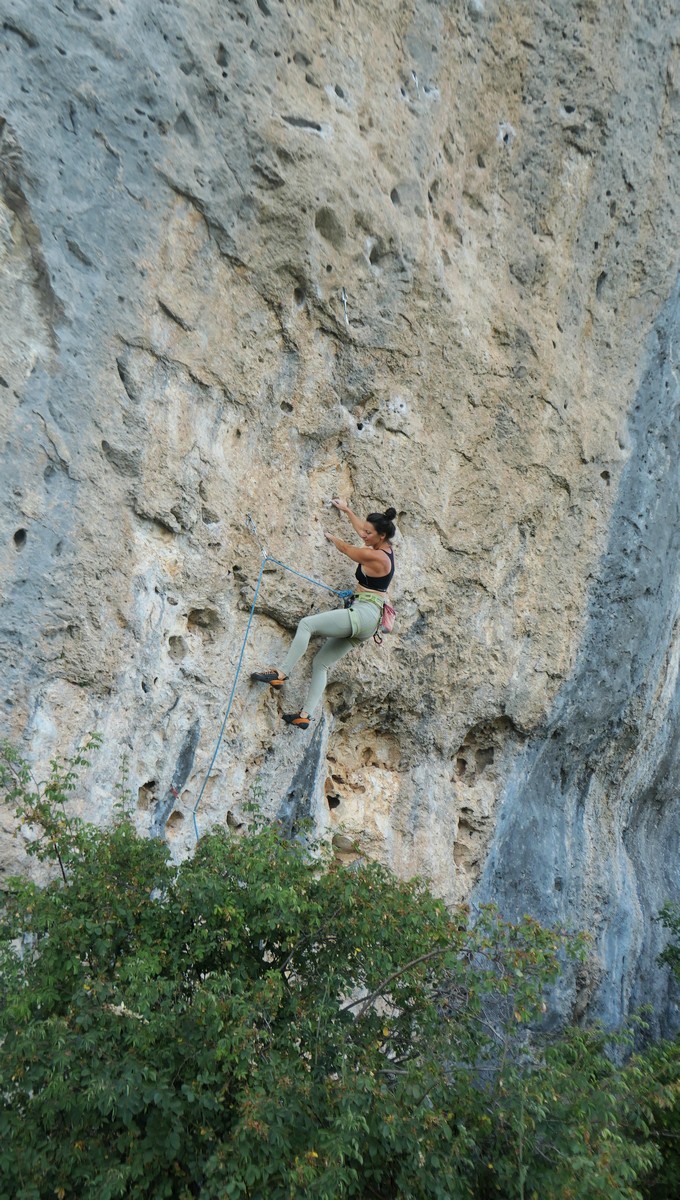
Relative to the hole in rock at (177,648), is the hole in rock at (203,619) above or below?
above

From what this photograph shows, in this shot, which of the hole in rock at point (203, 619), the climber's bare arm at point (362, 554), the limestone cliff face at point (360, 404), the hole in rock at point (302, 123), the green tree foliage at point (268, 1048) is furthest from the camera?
the climber's bare arm at point (362, 554)

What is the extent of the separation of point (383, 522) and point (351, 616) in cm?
70

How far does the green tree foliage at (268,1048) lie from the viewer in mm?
3852

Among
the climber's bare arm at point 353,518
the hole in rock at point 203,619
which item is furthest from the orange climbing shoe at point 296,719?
the climber's bare arm at point 353,518

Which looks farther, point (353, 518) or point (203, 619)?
point (353, 518)

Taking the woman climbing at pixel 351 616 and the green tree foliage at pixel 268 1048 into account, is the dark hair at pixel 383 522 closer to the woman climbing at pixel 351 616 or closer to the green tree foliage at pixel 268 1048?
the woman climbing at pixel 351 616

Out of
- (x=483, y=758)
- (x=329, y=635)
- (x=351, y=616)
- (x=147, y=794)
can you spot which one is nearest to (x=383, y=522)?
(x=351, y=616)

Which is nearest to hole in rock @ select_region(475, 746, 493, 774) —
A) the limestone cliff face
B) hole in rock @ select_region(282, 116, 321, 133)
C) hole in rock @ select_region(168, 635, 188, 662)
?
the limestone cliff face

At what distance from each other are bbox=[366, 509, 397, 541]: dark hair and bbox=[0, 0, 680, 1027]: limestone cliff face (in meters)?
0.44

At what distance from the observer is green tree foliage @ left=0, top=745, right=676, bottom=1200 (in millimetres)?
3852

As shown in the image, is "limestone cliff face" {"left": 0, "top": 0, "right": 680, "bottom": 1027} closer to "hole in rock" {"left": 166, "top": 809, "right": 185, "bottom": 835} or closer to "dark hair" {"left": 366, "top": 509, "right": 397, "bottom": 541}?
"hole in rock" {"left": 166, "top": 809, "right": 185, "bottom": 835}

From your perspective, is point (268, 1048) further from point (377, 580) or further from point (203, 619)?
point (377, 580)

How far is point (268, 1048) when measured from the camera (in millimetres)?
4195

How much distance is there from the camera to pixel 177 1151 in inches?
155
